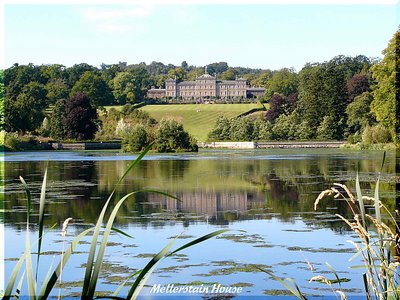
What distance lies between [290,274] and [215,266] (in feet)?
2.89

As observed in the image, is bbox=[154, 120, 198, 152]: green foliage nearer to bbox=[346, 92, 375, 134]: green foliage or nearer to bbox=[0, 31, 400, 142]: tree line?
bbox=[0, 31, 400, 142]: tree line

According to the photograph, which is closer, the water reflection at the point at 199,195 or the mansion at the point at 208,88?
the water reflection at the point at 199,195

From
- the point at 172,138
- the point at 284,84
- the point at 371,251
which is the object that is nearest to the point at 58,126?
the point at 172,138

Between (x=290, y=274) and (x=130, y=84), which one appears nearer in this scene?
(x=290, y=274)

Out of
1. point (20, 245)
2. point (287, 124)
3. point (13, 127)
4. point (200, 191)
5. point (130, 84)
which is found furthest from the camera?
point (130, 84)

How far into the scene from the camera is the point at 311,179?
64.0ft

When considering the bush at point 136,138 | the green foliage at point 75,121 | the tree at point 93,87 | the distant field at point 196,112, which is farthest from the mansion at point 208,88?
the bush at point 136,138

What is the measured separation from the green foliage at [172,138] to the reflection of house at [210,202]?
2516cm

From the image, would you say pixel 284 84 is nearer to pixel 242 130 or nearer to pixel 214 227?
pixel 242 130

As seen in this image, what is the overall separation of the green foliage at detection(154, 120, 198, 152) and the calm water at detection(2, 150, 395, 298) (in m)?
21.0

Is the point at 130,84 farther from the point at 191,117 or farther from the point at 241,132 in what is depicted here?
the point at 241,132

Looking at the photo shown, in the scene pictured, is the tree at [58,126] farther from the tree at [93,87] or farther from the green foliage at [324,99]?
the tree at [93,87]

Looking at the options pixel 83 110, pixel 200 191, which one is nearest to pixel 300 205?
pixel 200 191

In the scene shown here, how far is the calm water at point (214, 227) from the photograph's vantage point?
7348mm
